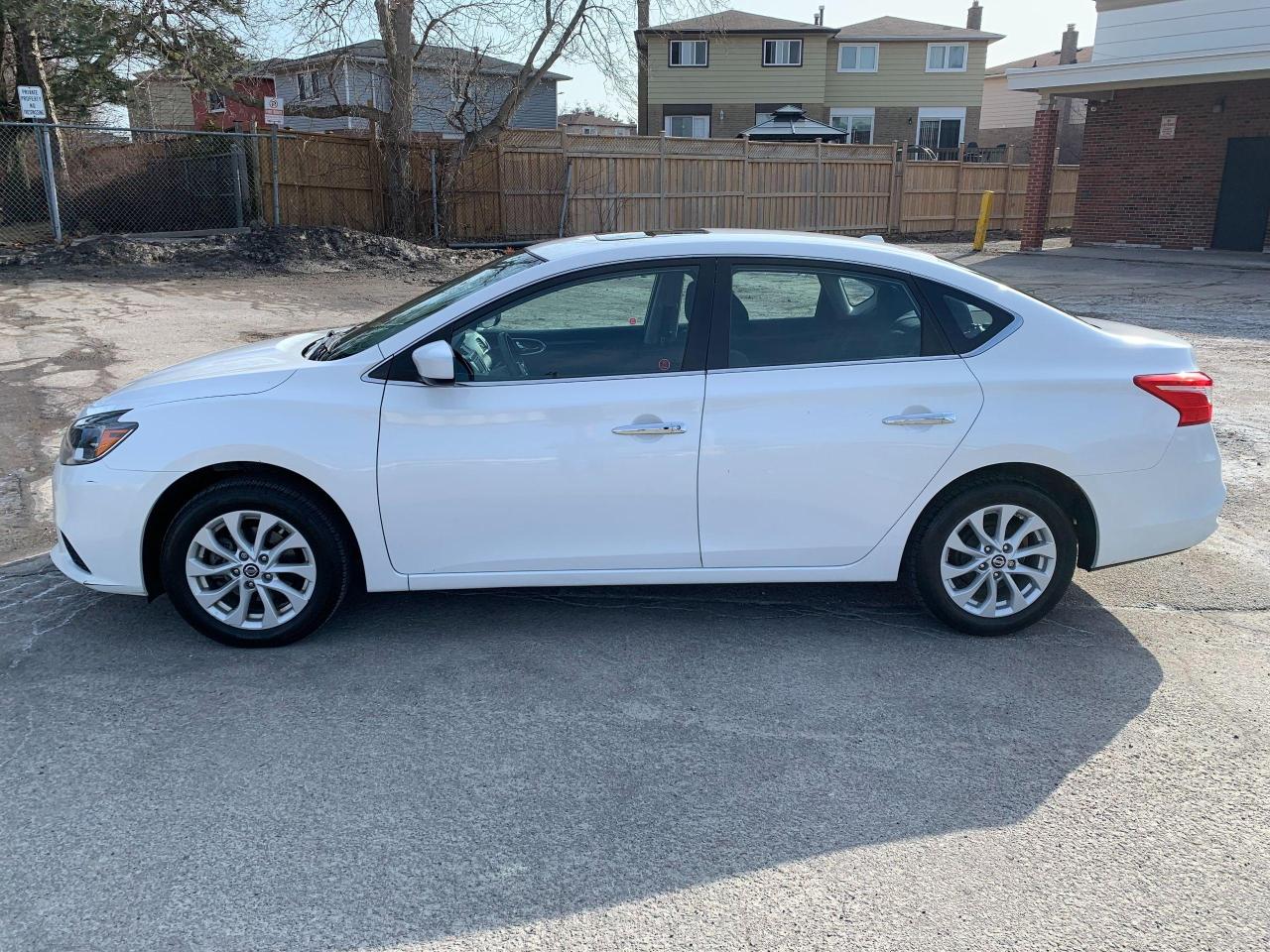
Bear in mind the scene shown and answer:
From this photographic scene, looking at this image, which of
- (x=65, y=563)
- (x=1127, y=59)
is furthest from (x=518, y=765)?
(x=1127, y=59)

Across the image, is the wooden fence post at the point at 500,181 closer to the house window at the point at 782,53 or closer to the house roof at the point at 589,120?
the house window at the point at 782,53

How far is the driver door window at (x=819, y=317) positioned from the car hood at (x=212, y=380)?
1927 millimetres

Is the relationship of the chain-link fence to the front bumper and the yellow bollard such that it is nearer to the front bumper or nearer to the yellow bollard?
the front bumper

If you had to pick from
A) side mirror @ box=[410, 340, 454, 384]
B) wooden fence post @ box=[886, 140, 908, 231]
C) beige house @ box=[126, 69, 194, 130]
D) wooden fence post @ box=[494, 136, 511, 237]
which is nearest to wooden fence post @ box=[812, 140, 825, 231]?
wooden fence post @ box=[886, 140, 908, 231]

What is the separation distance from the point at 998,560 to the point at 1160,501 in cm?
74

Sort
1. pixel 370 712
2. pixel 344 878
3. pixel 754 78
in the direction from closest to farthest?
pixel 344 878, pixel 370 712, pixel 754 78

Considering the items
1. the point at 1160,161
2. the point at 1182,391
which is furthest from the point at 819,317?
the point at 1160,161

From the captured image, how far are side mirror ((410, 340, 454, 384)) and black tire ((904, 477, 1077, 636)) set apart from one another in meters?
2.07

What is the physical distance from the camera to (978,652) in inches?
173

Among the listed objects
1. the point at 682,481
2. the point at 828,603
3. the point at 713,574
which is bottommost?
the point at 828,603

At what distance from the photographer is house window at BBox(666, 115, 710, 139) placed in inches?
1593

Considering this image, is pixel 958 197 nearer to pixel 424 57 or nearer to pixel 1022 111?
pixel 424 57

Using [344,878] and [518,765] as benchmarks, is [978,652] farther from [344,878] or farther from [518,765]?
[344,878]

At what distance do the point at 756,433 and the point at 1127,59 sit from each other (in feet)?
73.7
